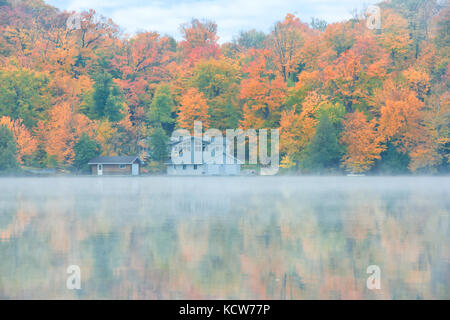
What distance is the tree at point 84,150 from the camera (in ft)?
261

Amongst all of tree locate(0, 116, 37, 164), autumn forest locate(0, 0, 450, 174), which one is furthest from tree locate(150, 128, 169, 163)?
tree locate(0, 116, 37, 164)

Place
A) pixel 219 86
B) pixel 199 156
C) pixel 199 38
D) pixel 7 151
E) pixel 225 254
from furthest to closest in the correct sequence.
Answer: pixel 199 38
pixel 219 86
pixel 199 156
pixel 7 151
pixel 225 254

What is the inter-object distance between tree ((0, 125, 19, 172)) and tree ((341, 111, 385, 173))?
138 ft

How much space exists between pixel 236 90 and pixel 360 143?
22.6m

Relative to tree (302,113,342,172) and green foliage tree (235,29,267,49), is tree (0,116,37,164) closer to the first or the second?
tree (302,113,342,172)

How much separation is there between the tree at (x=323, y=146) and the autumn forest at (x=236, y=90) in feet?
0.42

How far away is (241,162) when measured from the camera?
8212cm

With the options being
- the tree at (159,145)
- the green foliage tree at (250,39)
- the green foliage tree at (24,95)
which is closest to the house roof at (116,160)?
the tree at (159,145)

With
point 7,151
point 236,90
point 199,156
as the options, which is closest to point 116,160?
point 199,156

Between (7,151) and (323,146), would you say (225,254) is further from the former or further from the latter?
(7,151)

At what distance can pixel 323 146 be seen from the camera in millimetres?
72688

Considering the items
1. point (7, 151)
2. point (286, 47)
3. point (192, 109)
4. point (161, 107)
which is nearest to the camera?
point (7, 151)
